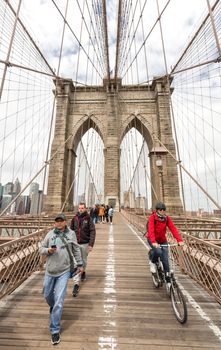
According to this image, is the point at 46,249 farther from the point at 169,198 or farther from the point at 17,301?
the point at 169,198

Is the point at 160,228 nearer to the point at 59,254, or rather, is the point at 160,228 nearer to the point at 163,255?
the point at 163,255

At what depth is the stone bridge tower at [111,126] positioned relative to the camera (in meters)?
22.5

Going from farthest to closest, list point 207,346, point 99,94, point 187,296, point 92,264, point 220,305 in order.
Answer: point 99,94 → point 92,264 → point 187,296 → point 220,305 → point 207,346

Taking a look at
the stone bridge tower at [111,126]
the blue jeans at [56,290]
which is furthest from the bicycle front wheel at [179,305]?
the stone bridge tower at [111,126]

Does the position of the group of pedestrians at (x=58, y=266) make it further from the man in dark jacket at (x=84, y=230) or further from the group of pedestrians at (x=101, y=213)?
the group of pedestrians at (x=101, y=213)

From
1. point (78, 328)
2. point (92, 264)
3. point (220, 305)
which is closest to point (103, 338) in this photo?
point (78, 328)

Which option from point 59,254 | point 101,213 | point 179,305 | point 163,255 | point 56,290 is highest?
point 101,213

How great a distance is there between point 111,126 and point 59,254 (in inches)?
898

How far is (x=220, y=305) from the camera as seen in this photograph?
104 inches

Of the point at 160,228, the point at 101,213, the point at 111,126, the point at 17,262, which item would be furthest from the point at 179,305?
the point at 111,126

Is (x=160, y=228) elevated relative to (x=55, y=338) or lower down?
elevated

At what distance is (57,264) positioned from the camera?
7.09 feet

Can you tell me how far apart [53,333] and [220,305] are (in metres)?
2.11

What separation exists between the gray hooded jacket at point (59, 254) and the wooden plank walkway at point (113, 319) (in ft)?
1.99
